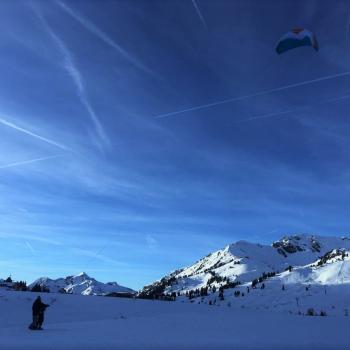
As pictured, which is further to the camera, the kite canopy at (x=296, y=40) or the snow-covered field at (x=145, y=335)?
the kite canopy at (x=296, y=40)

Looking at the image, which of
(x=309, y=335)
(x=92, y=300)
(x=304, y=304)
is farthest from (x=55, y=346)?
(x=304, y=304)

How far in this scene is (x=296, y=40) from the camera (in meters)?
32.8

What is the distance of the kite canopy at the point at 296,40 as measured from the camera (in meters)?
32.3

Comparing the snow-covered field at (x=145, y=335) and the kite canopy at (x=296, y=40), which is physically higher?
the kite canopy at (x=296, y=40)

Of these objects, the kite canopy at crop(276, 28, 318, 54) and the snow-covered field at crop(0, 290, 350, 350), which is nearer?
the snow-covered field at crop(0, 290, 350, 350)

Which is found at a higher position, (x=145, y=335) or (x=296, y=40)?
(x=296, y=40)

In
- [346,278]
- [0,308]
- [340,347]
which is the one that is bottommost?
[340,347]

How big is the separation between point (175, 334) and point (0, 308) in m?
16.6

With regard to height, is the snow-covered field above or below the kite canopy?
below

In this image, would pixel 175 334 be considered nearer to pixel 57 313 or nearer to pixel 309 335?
pixel 309 335

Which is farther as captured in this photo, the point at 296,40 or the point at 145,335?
the point at 296,40

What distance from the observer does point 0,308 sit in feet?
103

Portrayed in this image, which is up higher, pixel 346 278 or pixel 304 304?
pixel 346 278

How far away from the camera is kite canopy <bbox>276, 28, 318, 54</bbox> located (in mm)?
32312
